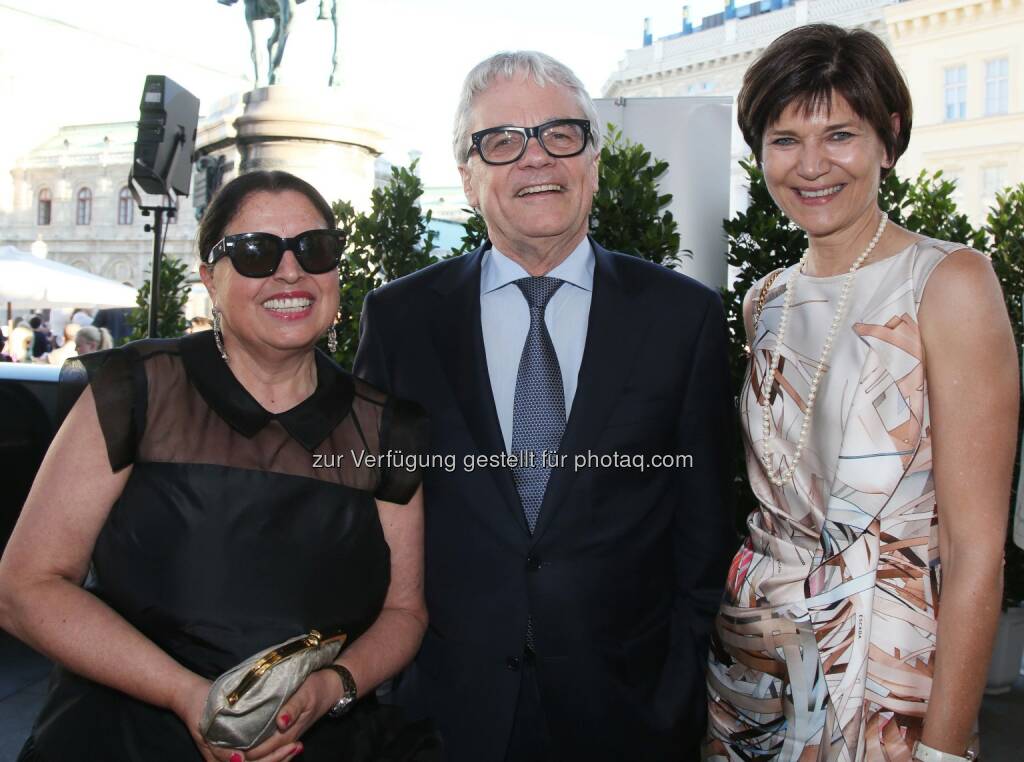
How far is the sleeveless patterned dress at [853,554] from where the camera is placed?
1.77 meters

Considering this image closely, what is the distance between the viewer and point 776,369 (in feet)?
6.70

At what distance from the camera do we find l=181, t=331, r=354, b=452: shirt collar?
1.91 meters

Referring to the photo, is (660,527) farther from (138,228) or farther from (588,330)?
(138,228)

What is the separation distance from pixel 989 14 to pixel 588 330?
133ft

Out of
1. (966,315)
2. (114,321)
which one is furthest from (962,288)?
(114,321)

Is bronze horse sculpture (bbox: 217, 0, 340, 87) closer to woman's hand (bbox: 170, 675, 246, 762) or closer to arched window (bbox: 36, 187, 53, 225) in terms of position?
woman's hand (bbox: 170, 675, 246, 762)

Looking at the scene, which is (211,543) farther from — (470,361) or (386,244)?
(386,244)

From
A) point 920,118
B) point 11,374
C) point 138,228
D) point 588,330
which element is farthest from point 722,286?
point 138,228

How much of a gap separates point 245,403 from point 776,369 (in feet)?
3.87

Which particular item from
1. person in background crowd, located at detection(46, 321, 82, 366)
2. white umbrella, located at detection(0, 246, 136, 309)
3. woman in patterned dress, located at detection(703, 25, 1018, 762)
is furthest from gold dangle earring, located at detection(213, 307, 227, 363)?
white umbrella, located at detection(0, 246, 136, 309)

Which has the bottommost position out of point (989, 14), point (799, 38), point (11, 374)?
point (11, 374)

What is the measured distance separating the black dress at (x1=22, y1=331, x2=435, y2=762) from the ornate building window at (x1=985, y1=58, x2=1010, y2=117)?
39.5 m

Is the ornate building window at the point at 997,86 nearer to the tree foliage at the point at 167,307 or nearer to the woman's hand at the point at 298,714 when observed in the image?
the tree foliage at the point at 167,307

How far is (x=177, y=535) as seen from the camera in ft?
5.93
